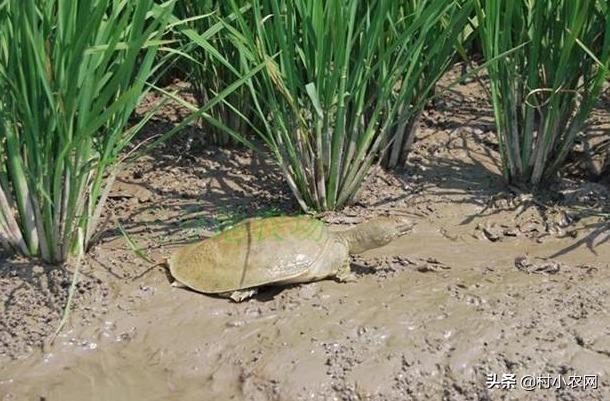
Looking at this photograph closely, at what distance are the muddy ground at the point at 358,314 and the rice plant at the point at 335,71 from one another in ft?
0.66

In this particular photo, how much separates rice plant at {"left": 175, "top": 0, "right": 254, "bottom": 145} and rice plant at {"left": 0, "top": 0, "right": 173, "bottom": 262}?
685mm

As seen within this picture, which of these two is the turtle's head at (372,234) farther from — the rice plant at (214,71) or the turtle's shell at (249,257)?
the rice plant at (214,71)

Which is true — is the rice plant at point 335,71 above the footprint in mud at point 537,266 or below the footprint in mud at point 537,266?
above

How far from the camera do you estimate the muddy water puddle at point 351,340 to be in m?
2.64

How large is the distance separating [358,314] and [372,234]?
40 cm

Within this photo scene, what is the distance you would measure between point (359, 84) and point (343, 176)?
373 millimetres

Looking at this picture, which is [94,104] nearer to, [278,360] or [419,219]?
[278,360]

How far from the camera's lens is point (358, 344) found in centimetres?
276

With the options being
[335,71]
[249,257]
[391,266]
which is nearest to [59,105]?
[249,257]

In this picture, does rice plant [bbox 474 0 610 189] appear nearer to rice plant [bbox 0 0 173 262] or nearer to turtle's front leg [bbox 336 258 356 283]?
turtle's front leg [bbox 336 258 356 283]

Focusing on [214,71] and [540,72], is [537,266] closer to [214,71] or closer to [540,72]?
[540,72]

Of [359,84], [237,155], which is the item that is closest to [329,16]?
[359,84]

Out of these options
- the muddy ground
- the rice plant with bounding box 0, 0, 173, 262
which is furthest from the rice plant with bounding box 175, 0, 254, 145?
the rice plant with bounding box 0, 0, 173, 262

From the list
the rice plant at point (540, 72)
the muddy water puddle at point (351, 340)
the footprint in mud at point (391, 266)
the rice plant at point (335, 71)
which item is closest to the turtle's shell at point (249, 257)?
the muddy water puddle at point (351, 340)
